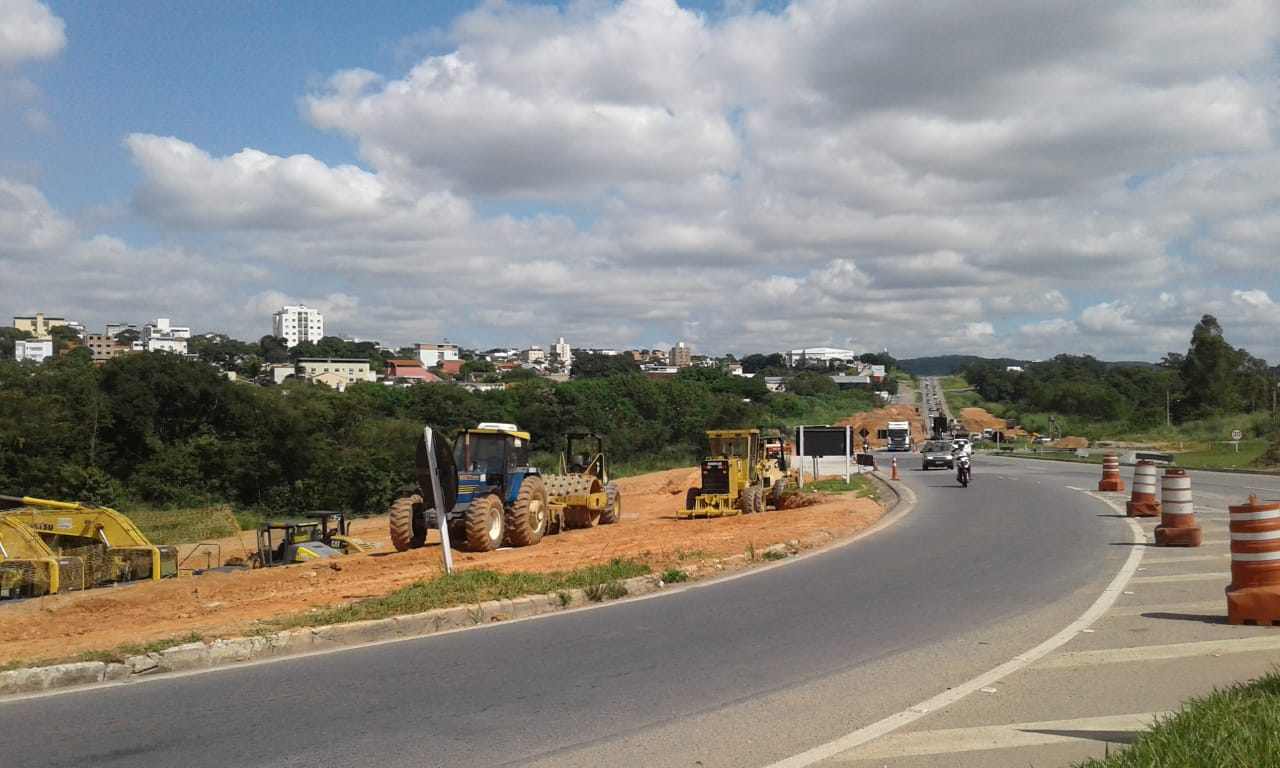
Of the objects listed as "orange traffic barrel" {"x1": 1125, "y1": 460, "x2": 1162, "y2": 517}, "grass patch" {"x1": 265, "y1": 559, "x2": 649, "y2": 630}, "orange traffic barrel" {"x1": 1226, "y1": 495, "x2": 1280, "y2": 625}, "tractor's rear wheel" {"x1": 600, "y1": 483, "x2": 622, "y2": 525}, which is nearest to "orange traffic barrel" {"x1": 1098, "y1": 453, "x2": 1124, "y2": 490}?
"orange traffic barrel" {"x1": 1125, "y1": 460, "x2": 1162, "y2": 517}

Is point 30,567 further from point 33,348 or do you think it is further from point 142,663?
point 33,348

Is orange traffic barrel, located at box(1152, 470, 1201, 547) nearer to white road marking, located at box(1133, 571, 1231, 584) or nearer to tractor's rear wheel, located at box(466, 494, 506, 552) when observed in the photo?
white road marking, located at box(1133, 571, 1231, 584)

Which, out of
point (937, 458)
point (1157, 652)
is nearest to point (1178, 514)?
point (1157, 652)

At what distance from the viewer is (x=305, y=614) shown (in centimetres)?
1095

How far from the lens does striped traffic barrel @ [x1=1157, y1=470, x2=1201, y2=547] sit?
16.0m

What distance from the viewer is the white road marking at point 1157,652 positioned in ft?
28.1

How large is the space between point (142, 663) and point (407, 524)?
1255 centimetres

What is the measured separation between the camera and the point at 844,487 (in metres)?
34.1

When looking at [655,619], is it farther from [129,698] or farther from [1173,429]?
[1173,429]

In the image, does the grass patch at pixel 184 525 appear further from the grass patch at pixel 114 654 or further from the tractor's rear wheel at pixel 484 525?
the grass patch at pixel 114 654

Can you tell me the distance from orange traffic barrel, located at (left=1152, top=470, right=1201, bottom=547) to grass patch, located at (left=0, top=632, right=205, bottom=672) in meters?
13.5

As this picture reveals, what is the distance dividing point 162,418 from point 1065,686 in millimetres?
51306

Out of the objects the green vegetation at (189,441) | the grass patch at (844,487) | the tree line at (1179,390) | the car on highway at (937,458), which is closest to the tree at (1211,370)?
the tree line at (1179,390)

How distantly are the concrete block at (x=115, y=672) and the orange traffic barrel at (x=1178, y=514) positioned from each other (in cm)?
1391
